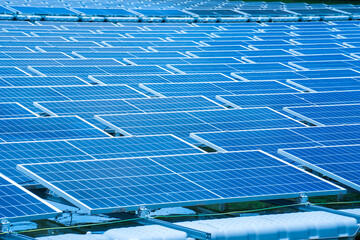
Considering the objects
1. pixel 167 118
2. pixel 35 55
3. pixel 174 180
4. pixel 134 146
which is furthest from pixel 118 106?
pixel 35 55

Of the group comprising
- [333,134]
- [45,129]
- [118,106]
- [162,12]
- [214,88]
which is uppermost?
[162,12]

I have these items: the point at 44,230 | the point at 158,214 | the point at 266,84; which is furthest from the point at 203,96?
the point at 44,230

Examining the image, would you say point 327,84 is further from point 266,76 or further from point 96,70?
point 96,70

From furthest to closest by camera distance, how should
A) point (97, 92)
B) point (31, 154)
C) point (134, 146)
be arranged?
1. point (97, 92)
2. point (134, 146)
3. point (31, 154)

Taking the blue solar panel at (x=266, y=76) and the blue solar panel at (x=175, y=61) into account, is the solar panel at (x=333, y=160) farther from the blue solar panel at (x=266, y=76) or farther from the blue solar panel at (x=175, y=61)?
the blue solar panel at (x=175, y=61)

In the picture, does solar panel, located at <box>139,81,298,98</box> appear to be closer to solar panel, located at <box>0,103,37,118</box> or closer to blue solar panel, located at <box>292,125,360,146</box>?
solar panel, located at <box>0,103,37,118</box>

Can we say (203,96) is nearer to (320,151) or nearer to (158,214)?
(320,151)

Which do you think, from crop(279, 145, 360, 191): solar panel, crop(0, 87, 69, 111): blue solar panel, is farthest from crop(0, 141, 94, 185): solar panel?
crop(0, 87, 69, 111): blue solar panel
